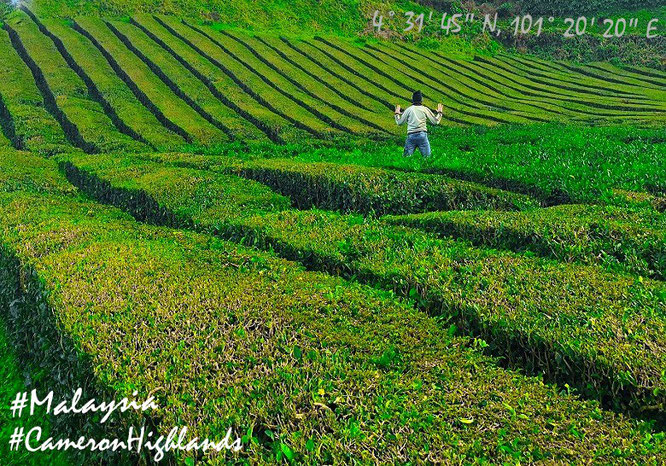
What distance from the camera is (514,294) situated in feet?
14.8

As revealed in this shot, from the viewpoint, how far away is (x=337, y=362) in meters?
3.56

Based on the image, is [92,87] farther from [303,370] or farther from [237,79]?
[303,370]

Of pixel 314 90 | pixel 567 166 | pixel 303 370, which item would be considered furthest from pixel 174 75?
pixel 303 370

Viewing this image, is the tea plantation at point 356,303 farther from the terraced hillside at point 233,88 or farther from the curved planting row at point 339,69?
the curved planting row at point 339,69

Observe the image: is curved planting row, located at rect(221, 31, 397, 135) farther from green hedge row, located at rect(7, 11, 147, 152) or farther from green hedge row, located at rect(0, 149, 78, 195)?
green hedge row, located at rect(0, 149, 78, 195)

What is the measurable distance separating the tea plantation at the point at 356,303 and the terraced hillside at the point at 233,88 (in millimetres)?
7672

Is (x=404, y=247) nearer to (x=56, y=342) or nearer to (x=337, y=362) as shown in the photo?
(x=337, y=362)

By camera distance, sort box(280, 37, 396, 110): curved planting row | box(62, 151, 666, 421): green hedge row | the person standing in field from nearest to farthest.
→ box(62, 151, 666, 421): green hedge row → the person standing in field → box(280, 37, 396, 110): curved planting row

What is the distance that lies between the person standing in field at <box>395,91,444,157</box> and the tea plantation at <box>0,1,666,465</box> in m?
1.06

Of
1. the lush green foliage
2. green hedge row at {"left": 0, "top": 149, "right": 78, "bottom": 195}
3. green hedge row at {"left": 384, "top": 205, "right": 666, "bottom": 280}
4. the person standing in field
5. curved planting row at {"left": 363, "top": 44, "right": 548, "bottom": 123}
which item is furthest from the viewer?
curved planting row at {"left": 363, "top": 44, "right": 548, "bottom": 123}

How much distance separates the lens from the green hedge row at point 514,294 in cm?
352

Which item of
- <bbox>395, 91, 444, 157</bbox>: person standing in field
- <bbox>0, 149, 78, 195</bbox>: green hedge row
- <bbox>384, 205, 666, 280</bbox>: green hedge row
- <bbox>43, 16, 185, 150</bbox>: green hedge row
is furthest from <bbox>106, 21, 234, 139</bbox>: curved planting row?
<bbox>384, 205, 666, 280</bbox>: green hedge row

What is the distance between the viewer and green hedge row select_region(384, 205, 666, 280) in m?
5.59

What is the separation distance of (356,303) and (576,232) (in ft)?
11.1
